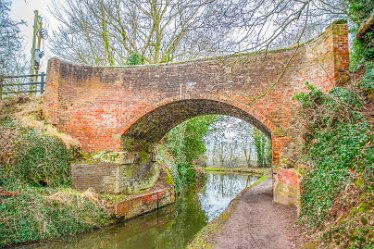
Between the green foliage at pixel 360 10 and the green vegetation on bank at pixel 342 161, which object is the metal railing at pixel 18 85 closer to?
the green vegetation on bank at pixel 342 161

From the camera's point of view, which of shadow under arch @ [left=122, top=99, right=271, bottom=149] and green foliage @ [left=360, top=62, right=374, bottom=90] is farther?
shadow under arch @ [left=122, top=99, right=271, bottom=149]

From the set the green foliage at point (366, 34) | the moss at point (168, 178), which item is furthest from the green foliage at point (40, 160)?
the green foliage at point (366, 34)

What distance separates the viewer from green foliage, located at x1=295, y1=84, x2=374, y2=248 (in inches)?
157

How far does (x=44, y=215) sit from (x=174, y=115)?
5267mm

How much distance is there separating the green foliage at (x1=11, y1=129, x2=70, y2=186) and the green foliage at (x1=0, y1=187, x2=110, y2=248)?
0.66 meters

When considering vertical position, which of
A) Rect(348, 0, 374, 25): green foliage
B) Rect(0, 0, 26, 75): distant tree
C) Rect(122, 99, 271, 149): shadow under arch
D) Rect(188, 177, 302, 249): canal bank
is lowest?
Rect(188, 177, 302, 249): canal bank

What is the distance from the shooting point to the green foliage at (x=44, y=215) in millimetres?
6051

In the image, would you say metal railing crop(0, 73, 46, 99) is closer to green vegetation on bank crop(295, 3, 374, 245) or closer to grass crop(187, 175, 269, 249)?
grass crop(187, 175, 269, 249)

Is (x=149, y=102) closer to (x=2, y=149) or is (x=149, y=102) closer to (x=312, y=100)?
(x=2, y=149)

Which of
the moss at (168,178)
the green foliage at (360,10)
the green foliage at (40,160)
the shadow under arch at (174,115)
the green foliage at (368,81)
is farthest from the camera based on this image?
the moss at (168,178)

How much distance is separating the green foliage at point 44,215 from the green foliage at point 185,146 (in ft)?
19.5

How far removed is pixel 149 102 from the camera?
876 centimetres

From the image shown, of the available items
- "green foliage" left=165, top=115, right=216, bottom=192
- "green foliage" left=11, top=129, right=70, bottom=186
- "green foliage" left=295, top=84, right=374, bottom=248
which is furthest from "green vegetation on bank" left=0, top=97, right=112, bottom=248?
"green foliage" left=165, top=115, right=216, bottom=192

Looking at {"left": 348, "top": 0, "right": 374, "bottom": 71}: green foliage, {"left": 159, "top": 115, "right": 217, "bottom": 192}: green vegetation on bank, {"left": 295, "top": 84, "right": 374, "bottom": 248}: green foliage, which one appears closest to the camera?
{"left": 295, "top": 84, "right": 374, "bottom": 248}: green foliage
